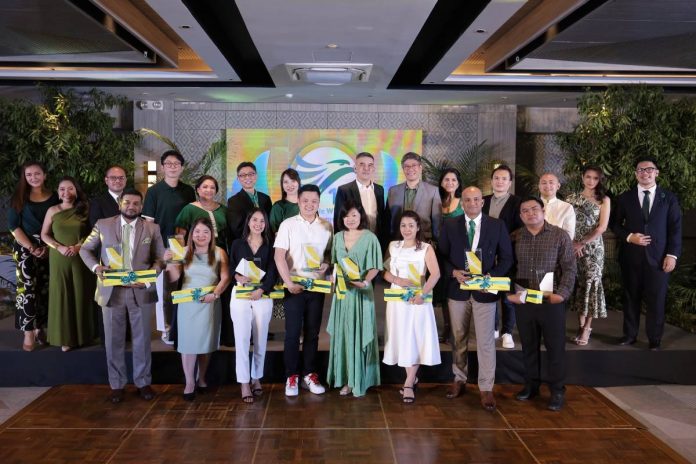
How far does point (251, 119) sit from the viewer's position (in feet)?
32.6

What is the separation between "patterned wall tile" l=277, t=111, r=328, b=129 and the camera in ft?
32.6

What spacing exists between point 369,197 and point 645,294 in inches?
93.3

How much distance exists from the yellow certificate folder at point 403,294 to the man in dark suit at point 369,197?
1.89ft

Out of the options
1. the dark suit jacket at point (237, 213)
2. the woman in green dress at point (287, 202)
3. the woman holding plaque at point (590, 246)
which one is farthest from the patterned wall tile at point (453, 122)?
the dark suit jacket at point (237, 213)

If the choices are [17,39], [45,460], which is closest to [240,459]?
[45,460]

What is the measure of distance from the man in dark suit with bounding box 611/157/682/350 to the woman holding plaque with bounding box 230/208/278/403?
114 inches

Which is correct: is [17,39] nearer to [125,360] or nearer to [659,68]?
[125,360]

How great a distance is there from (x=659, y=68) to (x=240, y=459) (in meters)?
6.15

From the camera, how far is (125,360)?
16.0 ft

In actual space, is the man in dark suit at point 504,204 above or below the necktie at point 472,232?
above

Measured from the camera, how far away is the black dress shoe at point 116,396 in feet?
14.8

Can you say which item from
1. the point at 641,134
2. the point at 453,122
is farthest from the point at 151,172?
the point at 641,134

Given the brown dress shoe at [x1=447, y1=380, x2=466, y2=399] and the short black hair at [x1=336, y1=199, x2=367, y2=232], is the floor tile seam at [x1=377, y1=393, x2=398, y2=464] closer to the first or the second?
the brown dress shoe at [x1=447, y1=380, x2=466, y2=399]

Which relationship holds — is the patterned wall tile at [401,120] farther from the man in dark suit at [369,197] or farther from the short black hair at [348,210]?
the short black hair at [348,210]
